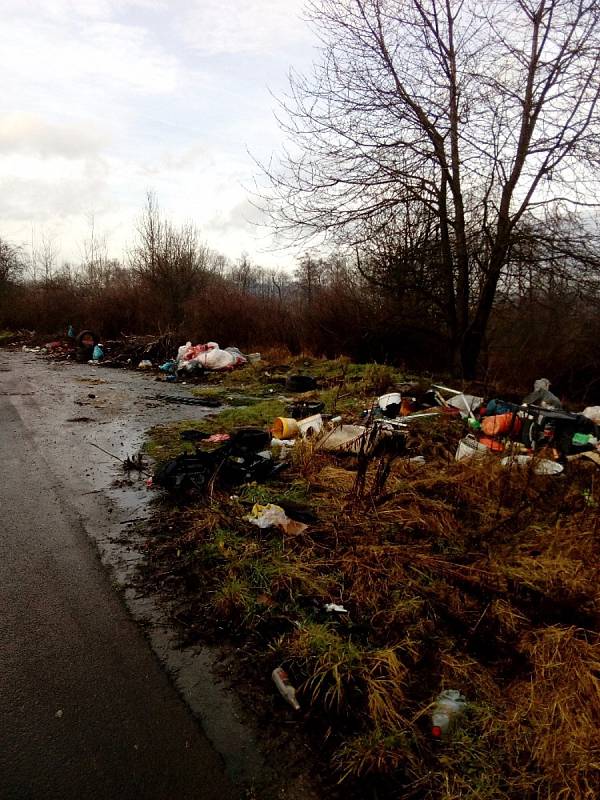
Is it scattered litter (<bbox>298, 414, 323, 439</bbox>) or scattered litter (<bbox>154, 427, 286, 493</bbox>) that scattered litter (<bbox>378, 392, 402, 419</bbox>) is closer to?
scattered litter (<bbox>298, 414, 323, 439</bbox>)

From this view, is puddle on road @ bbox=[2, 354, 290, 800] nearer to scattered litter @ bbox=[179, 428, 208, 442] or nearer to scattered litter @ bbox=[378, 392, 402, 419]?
scattered litter @ bbox=[179, 428, 208, 442]

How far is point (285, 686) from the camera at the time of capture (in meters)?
2.12

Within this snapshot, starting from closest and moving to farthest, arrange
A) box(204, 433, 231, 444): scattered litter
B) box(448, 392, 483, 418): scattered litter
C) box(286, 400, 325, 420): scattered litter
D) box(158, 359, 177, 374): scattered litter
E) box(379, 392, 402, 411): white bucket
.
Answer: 1. box(204, 433, 231, 444): scattered litter
2. box(448, 392, 483, 418): scattered litter
3. box(379, 392, 402, 411): white bucket
4. box(286, 400, 325, 420): scattered litter
5. box(158, 359, 177, 374): scattered litter

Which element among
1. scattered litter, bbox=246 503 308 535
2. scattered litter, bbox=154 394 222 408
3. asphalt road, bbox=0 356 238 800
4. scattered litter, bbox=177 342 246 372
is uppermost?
scattered litter, bbox=177 342 246 372

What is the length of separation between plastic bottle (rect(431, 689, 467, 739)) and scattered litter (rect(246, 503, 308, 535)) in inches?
61.1

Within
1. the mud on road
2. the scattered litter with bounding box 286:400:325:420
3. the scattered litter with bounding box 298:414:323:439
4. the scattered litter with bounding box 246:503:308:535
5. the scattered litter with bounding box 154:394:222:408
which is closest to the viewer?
the mud on road

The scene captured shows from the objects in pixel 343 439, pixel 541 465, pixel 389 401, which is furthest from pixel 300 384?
pixel 541 465

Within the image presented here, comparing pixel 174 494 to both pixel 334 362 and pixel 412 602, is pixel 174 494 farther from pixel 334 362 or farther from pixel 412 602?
pixel 334 362

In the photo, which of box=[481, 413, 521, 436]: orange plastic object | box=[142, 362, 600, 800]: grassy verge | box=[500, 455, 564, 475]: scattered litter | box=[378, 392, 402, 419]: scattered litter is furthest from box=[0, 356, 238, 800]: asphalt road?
box=[481, 413, 521, 436]: orange plastic object

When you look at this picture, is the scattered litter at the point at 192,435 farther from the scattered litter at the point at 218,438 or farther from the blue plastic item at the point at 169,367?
the blue plastic item at the point at 169,367

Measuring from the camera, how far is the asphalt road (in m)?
1.72

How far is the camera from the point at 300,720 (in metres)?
2.00

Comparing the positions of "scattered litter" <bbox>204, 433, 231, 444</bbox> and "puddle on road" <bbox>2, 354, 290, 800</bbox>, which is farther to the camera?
"scattered litter" <bbox>204, 433, 231, 444</bbox>

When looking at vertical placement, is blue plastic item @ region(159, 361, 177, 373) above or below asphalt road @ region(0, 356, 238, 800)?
above
